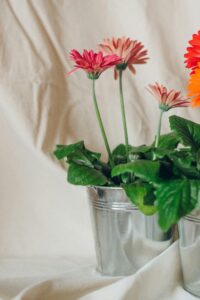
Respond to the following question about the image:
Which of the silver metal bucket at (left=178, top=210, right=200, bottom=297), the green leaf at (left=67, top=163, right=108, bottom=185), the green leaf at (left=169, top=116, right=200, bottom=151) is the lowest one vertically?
the silver metal bucket at (left=178, top=210, right=200, bottom=297)

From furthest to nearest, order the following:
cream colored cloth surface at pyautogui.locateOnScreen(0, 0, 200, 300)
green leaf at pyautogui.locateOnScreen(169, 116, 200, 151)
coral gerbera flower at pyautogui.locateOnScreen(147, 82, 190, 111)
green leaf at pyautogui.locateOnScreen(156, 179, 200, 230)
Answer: cream colored cloth surface at pyautogui.locateOnScreen(0, 0, 200, 300) → coral gerbera flower at pyautogui.locateOnScreen(147, 82, 190, 111) → green leaf at pyautogui.locateOnScreen(169, 116, 200, 151) → green leaf at pyautogui.locateOnScreen(156, 179, 200, 230)

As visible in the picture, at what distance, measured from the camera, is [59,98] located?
112 centimetres

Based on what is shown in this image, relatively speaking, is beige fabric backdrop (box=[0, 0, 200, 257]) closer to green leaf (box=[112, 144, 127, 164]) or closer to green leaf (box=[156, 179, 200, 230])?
green leaf (box=[112, 144, 127, 164])

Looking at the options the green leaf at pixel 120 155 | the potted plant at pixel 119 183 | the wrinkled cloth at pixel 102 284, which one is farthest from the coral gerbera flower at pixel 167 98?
the wrinkled cloth at pixel 102 284

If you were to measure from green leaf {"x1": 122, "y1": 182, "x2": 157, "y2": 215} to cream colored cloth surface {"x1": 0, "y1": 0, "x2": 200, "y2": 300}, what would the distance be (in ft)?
0.94

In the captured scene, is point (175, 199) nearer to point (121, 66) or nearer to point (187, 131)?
point (187, 131)

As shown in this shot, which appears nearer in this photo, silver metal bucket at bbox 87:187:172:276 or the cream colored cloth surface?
silver metal bucket at bbox 87:187:172:276

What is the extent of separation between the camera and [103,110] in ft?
Answer: 3.75

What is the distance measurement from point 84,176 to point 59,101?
324 millimetres

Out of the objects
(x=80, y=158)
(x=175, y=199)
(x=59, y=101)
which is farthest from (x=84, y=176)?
(x=59, y=101)

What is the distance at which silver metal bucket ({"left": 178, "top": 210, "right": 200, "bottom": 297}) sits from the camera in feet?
2.68

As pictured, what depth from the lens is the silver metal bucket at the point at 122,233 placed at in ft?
2.95

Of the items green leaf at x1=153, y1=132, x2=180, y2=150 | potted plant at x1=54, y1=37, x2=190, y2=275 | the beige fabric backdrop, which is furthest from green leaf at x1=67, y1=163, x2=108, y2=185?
the beige fabric backdrop

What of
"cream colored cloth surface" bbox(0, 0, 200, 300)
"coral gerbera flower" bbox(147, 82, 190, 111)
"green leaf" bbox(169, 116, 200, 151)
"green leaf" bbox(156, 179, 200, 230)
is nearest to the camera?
"green leaf" bbox(156, 179, 200, 230)
